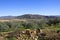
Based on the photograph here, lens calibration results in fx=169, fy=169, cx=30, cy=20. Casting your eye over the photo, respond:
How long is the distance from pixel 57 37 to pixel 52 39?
0.53 meters

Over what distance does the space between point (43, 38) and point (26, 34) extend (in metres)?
2.40

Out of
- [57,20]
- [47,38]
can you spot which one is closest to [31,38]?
[47,38]

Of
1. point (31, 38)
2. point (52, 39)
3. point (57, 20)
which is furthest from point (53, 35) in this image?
point (57, 20)

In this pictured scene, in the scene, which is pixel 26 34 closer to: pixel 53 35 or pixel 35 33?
pixel 35 33

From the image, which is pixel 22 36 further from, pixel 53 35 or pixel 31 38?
pixel 53 35

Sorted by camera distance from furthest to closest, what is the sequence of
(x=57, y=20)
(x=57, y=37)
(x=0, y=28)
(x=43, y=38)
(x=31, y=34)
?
1. (x=57, y=20)
2. (x=0, y=28)
3. (x=31, y=34)
4. (x=43, y=38)
5. (x=57, y=37)

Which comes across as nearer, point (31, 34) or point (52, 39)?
point (52, 39)

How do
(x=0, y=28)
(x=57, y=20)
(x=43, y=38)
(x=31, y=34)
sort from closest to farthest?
1. (x=43, y=38)
2. (x=31, y=34)
3. (x=0, y=28)
4. (x=57, y=20)

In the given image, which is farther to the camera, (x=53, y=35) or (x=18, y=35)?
(x=18, y=35)

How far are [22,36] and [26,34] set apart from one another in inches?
40.6

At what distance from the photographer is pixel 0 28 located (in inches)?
1591

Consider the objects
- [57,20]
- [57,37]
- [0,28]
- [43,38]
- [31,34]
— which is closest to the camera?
[57,37]

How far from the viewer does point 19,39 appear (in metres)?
17.3

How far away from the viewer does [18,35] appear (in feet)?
59.3
